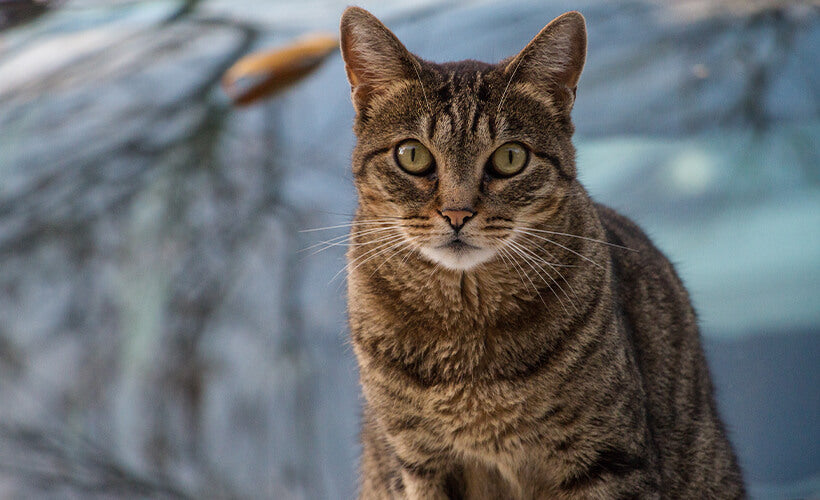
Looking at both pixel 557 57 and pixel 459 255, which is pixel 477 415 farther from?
pixel 557 57

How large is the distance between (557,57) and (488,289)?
0.42 m

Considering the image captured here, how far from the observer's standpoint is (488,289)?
1.36 m

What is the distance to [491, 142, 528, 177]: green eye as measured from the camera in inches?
52.1

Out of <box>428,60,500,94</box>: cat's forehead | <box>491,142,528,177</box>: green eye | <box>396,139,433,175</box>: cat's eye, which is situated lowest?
<box>491,142,528,177</box>: green eye

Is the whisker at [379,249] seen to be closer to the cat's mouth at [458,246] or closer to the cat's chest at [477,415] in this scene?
the cat's mouth at [458,246]

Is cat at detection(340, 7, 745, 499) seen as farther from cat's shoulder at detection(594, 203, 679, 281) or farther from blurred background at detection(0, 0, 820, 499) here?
blurred background at detection(0, 0, 820, 499)

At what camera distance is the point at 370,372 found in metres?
1.42

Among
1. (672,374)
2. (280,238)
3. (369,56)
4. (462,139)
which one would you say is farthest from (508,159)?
(280,238)

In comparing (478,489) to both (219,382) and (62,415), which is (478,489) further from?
(62,415)

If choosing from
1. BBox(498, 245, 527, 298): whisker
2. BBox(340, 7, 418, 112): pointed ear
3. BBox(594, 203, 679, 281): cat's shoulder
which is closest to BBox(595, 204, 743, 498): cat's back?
BBox(594, 203, 679, 281): cat's shoulder

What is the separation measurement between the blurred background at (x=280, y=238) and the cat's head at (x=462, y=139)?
2.36 feet

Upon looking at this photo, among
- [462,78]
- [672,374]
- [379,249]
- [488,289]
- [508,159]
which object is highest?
[462,78]

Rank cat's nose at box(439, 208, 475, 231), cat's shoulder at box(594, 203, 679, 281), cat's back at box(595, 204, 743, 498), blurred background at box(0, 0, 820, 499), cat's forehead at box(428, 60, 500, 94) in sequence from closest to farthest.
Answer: cat's nose at box(439, 208, 475, 231) < cat's forehead at box(428, 60, 500, 94) < cat's back at box(595, 204, 743, 498) < cat's shoulder at box(594, 203, 679, 281) < blurred background at box(0, 0, 820, 499)

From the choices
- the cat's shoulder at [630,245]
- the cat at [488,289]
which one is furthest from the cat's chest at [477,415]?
the cat's shoulder at [630,245]
